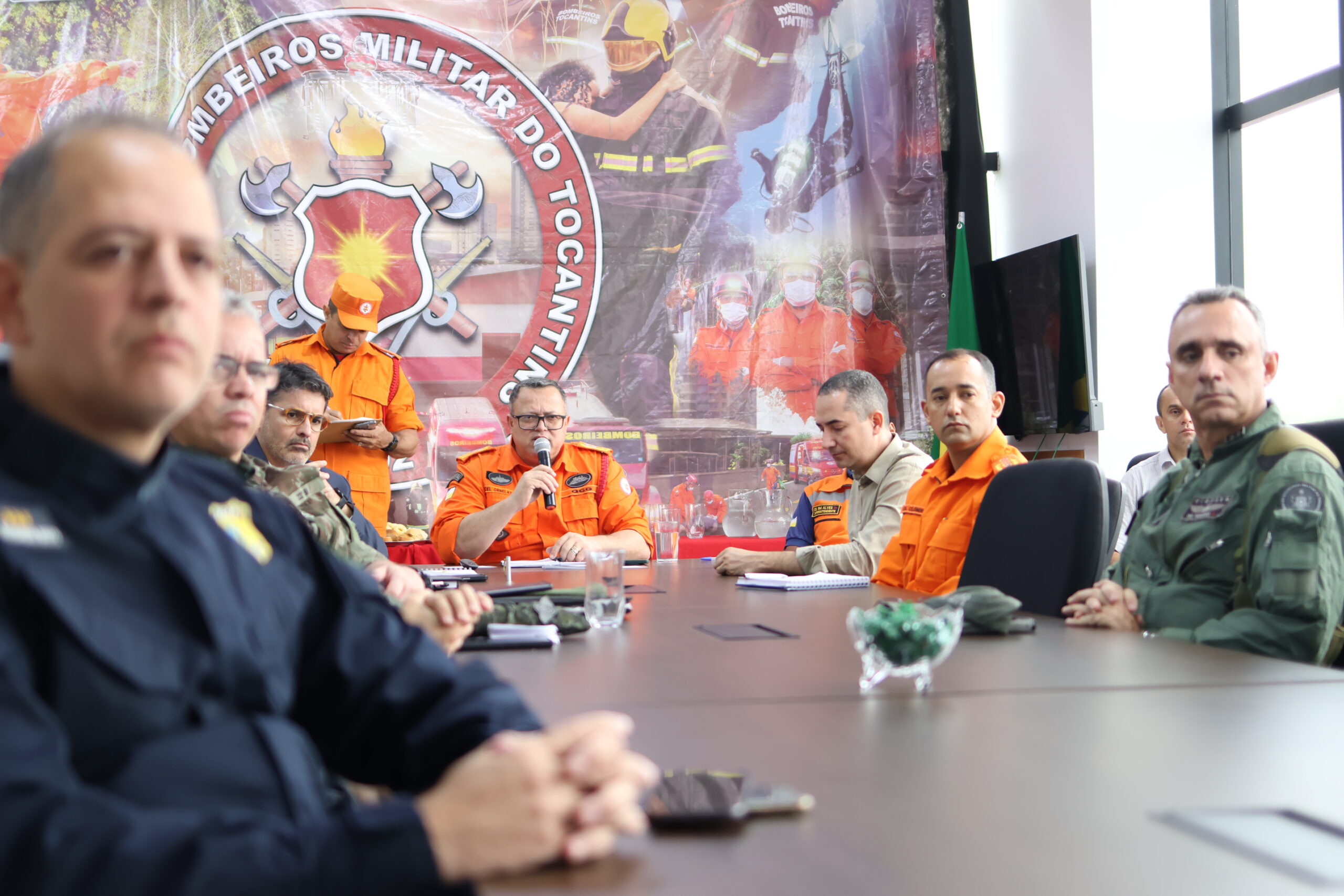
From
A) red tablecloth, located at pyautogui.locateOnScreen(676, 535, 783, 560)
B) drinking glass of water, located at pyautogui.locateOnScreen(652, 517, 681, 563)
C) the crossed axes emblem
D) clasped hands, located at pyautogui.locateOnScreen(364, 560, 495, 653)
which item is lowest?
red tablecloth, located at pyautogui.locateOnScreen(676, 535, 783, 560)

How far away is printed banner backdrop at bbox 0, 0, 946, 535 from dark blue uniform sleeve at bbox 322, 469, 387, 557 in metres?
1.49

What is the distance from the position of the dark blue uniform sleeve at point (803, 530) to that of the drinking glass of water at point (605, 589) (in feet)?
6.55

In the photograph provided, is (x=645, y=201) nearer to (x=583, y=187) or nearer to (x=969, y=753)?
(x=583, y=187)

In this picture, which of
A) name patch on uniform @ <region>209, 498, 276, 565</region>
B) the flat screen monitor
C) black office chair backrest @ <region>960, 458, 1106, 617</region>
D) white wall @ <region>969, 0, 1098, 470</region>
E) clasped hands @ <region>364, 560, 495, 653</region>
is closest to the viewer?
name patch on uniform @ <region>209, 498, 276, 565</region>

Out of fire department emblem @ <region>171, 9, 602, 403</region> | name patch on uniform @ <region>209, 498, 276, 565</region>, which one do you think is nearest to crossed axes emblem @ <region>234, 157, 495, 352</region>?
fire department emblem @ <region>171, 9, 602, 403</region>

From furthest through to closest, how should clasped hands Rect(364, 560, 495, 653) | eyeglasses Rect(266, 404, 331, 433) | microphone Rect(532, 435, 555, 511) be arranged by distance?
microphone Rect(532, 435, 555, 511) → eyeglasses Rect(266, 404, 331, 433) → clasped hands Rect(364, 560, 495, 653)

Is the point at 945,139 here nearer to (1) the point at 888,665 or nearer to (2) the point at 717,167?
(2) the point at 717,167

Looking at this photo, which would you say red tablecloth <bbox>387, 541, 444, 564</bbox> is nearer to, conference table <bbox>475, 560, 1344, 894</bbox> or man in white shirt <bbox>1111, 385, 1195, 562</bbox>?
conference table <bbox>475, 560, 1344, 894</bbox>

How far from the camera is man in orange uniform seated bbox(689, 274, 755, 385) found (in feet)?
17.2

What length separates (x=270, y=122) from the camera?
15.9ft

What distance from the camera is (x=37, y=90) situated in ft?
15.3

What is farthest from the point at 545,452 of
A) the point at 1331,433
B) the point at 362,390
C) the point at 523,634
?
the point at 1331,433

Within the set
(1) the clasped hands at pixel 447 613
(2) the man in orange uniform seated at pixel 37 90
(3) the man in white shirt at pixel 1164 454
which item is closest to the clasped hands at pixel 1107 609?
(1) the clasped hands at pixel 447 613

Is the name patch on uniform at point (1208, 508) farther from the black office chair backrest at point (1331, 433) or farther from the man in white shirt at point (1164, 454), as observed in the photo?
the man in white shirt at point (1164, 454)
